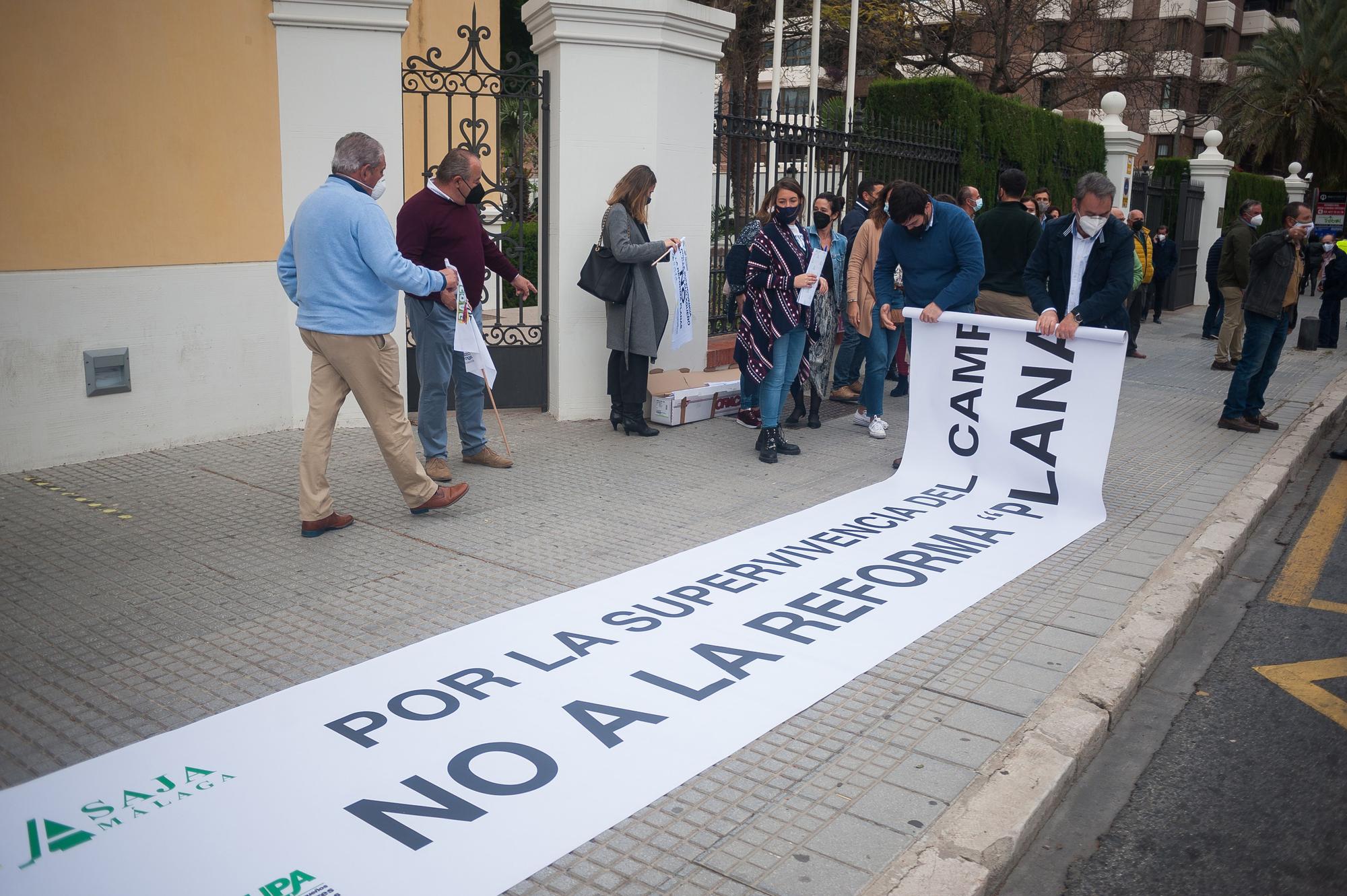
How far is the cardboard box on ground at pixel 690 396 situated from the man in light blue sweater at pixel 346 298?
10.0 feet

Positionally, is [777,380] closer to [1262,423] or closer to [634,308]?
[634,308]

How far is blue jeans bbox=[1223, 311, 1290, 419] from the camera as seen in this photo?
9.05 meters

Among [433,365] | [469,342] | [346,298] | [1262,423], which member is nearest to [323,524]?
[346,298]

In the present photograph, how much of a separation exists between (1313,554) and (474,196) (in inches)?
211

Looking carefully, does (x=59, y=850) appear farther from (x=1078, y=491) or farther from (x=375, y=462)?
(x=1078, y=491)

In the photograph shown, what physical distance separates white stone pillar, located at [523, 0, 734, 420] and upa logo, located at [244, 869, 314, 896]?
19.6 ft

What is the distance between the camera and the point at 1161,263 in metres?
17.7

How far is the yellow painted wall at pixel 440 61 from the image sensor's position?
12.9 metres

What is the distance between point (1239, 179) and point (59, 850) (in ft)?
99.7

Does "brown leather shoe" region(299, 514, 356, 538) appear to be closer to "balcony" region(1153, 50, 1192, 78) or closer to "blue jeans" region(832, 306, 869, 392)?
"blue jeans" region(832, 306, 869, 392)

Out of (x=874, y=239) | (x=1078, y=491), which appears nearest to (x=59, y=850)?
(x=1078, y=491)

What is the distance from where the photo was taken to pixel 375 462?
720 cm

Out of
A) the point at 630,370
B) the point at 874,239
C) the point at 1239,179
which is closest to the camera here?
the point at 630,370

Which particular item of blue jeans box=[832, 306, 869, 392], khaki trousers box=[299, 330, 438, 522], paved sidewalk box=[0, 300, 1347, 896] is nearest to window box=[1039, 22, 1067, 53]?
blue jeans box=[832, 306, 869, 392]
